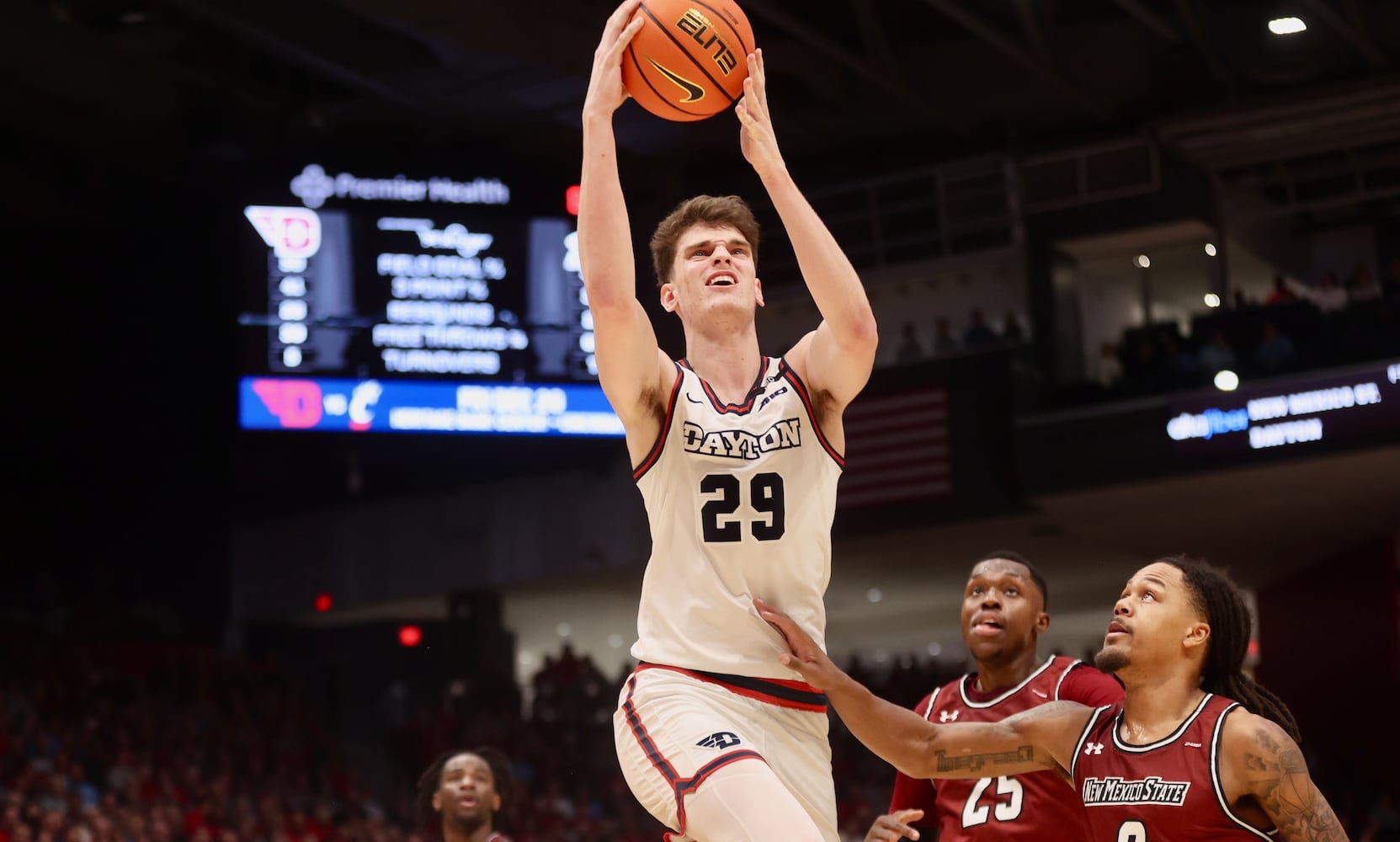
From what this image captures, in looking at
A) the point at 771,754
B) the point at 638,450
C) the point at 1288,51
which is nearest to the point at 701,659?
the point at 771,754

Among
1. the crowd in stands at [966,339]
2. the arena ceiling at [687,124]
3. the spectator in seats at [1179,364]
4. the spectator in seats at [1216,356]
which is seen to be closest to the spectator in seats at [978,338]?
the crowd in stands at [966,339]

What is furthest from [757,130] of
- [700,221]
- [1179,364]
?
[1179,364]

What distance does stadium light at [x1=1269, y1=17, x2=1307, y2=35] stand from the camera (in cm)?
1659

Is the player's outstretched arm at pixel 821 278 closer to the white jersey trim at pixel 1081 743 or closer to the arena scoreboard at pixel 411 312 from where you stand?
the white jersey trim at pixel 1081 743

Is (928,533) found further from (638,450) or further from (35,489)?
(638,450)

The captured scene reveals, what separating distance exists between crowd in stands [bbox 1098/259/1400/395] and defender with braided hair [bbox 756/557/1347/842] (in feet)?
38.1

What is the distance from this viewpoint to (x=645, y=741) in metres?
3.76

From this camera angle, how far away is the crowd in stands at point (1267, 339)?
15031 millimetres

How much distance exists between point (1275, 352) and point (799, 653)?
42.2 ft

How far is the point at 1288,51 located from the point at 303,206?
10307mm

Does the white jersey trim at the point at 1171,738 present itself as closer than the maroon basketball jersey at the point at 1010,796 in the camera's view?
Yes

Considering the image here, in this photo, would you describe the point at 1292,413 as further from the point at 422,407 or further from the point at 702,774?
the point at 702,774

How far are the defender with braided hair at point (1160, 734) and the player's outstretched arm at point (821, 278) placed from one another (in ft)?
1.97

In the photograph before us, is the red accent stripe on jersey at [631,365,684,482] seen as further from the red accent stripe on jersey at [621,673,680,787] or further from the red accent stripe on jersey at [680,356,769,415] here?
the red accent stripe on jersey at [621,673,680,787]
